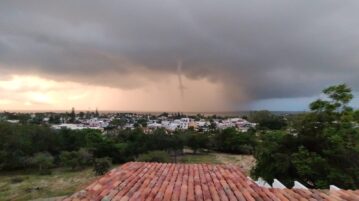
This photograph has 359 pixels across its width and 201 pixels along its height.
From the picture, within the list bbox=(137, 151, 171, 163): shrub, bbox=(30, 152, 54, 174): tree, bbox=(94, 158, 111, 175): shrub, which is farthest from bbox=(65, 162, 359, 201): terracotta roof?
bbox=(30, 152, 54, 174): tree

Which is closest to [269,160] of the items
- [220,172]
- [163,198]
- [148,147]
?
[220,172]

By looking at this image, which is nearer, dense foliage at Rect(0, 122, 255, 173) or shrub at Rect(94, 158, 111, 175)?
shrub at Rect(94, 158, 111, 175)

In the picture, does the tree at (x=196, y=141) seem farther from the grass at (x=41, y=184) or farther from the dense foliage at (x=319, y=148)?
the dense foliage at (x=319, y=148)

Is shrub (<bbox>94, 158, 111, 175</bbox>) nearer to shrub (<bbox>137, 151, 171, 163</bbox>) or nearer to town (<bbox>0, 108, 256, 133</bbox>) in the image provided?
shrub (<bbox>137, 151, 171, 163</bbox>)

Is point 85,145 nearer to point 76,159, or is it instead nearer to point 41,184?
point 76,159

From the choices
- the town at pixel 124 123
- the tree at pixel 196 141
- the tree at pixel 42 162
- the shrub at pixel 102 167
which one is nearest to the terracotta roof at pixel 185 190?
the shrub at pixel 102 167
